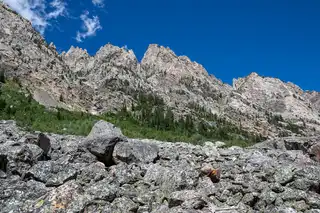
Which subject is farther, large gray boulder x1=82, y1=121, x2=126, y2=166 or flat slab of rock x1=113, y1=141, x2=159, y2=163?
large gray boulder x1=82, y1=121, x2=126, y2=166

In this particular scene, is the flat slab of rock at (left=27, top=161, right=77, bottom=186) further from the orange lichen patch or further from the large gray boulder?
the orange lichen patch

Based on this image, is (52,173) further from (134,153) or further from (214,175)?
(214,175)

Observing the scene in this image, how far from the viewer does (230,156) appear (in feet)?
65.3

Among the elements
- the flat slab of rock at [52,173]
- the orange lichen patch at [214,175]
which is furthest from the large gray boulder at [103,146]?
the orange lichen patch at [214,175]

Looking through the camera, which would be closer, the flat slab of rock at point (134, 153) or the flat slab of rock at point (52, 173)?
the flat slab of rock at point (52, 173)

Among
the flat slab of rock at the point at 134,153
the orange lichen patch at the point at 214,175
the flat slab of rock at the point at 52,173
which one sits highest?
the flat slab of rock at the point at 134,153

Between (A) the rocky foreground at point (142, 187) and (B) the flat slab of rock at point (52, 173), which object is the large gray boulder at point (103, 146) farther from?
(B) the flat slab of rock at point (52, 173)

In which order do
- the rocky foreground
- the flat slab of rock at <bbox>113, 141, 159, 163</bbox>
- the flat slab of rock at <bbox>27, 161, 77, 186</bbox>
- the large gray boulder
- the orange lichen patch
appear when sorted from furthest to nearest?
1. the large gray boulder
2. the flat slab of rock at <bbox>113, 141, 159, 163</bbox>
3. the orange lichen patch
4. the flat slab of rock at <bbox>27, 161, 77, 186</bbox>
5. the rocky foreground

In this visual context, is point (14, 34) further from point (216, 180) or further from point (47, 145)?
point (216, 180)

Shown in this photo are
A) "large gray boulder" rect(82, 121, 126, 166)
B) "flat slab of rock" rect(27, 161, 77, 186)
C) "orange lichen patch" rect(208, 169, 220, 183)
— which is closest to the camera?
"flat slab of rock" rect(27, 161, 77, 186)

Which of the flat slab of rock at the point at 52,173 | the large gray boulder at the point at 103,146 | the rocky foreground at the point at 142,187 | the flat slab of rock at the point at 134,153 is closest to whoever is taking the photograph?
the rocky foreground at the point at 142,187

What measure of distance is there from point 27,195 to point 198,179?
5.92 m

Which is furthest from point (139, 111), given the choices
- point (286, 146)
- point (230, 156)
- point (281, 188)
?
point (281, 188)

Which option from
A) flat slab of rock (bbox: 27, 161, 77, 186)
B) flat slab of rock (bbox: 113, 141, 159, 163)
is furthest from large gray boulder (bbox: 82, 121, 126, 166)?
flat slab of rock (bbox: 27, 161, 77, 186)
